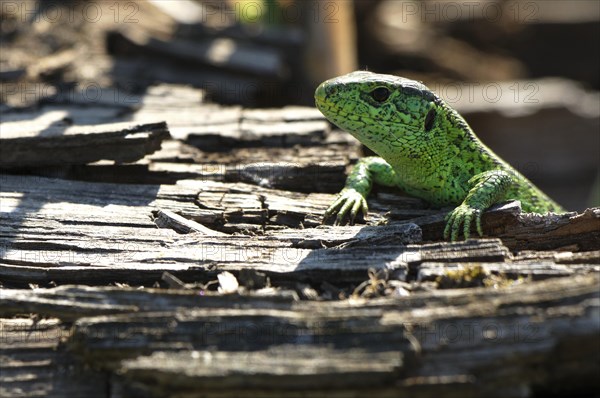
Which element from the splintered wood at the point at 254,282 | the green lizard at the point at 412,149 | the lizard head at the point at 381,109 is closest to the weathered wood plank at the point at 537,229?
the splintered wood at the point at 254,282

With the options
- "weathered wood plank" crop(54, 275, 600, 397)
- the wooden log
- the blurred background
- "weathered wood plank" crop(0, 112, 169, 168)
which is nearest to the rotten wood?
"weathered wood plank" crop(54, 275, 600, 397)

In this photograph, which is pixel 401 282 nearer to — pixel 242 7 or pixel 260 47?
pixel 260 47

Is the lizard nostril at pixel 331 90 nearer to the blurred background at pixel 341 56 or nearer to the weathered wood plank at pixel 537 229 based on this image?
the weathered wood plank at pixel 537 229

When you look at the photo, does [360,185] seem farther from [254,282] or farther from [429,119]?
[254,282]

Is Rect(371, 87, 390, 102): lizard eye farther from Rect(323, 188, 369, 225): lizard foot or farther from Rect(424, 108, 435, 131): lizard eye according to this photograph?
Rect(323, 188, 369, 225): lizard foot

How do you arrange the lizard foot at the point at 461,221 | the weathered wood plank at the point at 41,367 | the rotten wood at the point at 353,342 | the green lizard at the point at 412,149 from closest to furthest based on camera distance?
the rotten wood at the point at 353,342 → the weathered wood plank at the point at 41,367 → the lizard foot at the point at 461,221 → the green lizard at the point at 412,149

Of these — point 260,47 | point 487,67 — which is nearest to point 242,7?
point 260,47
